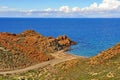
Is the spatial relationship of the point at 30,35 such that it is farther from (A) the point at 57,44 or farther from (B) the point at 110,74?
(B) the point at 110,74

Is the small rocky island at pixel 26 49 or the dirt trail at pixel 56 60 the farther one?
the small rocky island at pixel 26 49

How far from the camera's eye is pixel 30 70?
295ft

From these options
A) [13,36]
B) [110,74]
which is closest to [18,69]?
[110,74]

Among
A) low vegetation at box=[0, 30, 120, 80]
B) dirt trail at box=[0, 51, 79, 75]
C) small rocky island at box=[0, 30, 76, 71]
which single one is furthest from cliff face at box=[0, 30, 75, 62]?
low vegetation at box=[0, 30, 120, 80]

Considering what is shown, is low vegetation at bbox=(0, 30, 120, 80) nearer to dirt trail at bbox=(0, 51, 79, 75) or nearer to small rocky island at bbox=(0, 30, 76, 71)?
dirt trail at bbox=(0, 51, 79, 75)

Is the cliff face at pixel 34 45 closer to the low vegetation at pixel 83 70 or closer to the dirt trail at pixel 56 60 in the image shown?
the dirt trail at pixel 56 60

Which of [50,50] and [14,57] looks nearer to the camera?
[14,57]

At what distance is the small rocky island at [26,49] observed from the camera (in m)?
99.6

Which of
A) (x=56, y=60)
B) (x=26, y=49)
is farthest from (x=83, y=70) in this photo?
(x=26, y=49)

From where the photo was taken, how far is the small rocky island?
99.6 metres

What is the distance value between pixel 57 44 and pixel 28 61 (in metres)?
32.4

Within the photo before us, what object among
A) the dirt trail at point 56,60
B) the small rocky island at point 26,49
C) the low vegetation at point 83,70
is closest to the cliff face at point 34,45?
the small rocky island at point 26,49

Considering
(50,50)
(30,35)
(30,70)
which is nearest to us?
(30,70)

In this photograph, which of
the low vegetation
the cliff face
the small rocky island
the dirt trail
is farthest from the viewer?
the cliff face
